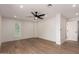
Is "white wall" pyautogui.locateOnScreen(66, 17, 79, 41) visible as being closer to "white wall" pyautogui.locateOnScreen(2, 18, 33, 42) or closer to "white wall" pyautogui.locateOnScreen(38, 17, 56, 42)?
"white wall" pyautogui.locateOnScreen(38, 17, 56, 42)

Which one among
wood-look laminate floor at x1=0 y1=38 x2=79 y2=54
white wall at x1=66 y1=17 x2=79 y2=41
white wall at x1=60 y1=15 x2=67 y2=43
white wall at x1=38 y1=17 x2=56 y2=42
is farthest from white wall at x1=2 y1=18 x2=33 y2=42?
white wall at x1=66 y1=17 x2=79 y2=41

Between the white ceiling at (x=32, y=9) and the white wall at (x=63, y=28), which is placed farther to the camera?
the white wall at (x=63, y=28)

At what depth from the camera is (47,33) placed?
3.07 m

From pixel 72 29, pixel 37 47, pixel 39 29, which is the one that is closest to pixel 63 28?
pixel 72 29

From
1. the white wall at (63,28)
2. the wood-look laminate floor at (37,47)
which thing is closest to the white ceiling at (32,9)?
the white wall at (63,28)

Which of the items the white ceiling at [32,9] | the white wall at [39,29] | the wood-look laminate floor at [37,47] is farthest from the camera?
the white wall at [39,29]

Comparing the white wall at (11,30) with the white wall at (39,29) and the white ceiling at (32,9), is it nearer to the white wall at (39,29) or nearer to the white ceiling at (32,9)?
the white wall at (39,29)

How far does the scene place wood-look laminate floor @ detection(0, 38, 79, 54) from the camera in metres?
2.62

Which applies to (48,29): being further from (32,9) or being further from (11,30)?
(11,30)

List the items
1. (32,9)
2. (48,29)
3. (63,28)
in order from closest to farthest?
(32,9) → (63,28) → (48,29)

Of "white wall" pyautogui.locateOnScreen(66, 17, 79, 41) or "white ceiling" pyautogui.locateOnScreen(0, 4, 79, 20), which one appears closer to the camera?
"white ceiling" pyautogui.locateOnScreen(0, 4, 79, 20)

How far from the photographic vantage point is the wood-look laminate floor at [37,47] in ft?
8.61

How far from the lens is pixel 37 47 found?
9.24ft
